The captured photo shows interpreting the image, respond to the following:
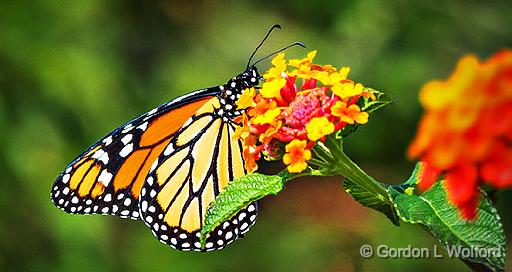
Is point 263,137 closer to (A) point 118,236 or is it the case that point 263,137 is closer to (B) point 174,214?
(B) point 174,214

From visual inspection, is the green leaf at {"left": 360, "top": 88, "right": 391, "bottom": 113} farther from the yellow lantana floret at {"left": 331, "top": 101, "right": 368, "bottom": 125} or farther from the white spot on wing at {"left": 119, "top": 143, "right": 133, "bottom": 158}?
the white spot on wing at {"left": 119, "top": 143, "right": 133, "bottom": 158}

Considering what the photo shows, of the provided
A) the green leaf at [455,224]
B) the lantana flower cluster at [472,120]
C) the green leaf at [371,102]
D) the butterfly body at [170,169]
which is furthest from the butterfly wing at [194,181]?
the lantana flower cluster at [472,120]

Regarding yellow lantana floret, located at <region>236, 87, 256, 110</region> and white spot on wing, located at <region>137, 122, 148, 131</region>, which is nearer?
yellow lantana floret, located at <region>236, 87, 256, 110</region>

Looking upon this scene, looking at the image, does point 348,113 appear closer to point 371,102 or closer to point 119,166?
point 371,102

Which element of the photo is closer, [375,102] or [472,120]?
[472,120]

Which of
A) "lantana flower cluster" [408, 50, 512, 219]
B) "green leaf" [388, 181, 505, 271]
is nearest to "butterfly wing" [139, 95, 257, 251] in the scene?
"green leaf" [388, 181, 505, 271]

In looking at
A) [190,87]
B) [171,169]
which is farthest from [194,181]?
[190,87]
